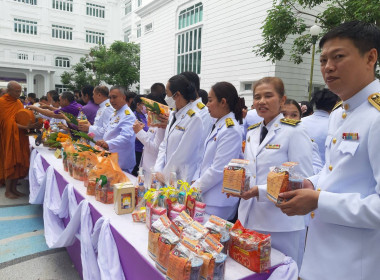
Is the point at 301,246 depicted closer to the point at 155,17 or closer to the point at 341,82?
the point at 341,82

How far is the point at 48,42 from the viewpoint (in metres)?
31.6

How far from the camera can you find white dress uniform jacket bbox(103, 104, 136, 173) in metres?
3.38

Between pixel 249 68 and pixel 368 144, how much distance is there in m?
13.2

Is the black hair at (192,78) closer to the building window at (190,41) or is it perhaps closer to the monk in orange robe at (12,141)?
the monk in orange robe at (12,141)

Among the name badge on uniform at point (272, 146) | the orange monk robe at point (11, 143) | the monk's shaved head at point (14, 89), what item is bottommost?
the orange monk robe at point (11, 143)

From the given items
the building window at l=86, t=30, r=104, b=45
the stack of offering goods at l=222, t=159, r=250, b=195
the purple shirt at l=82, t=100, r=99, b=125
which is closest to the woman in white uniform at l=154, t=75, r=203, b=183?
the stack of offering goods at l=222, t=159, r=250, b=195

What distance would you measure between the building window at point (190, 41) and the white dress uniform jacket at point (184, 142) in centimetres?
1564

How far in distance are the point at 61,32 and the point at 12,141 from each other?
33.3 m

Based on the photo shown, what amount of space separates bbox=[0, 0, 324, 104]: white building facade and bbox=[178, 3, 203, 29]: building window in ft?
0.19

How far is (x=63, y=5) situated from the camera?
1272 inches

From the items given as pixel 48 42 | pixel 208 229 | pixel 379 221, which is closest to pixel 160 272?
pixel 208 229

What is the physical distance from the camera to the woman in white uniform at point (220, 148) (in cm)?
202

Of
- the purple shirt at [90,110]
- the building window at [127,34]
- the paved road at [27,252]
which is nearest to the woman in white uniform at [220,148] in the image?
the paved road at [27,252]

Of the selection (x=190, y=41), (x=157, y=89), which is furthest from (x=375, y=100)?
(x=190, y=41)
